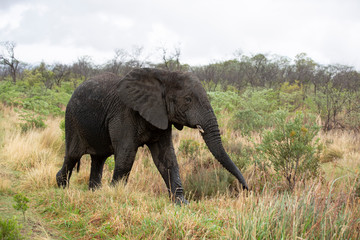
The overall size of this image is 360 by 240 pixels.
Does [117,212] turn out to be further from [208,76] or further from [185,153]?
[208,76]

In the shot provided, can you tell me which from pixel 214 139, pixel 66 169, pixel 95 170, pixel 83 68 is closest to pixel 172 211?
pixel 214 139

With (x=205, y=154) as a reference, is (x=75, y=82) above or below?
above

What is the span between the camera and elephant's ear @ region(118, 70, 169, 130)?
4.29m

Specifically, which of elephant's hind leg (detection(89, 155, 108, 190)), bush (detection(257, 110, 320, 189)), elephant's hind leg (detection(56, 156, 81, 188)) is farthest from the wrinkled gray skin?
bush (detection(257, 110, 320, 189))

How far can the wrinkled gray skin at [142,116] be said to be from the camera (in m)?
4.18

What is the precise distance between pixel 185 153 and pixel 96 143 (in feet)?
9.86

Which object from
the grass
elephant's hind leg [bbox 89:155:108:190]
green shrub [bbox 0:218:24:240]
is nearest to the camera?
green shrub [bbox 0:218:24:240]

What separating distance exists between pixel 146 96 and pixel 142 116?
0.96ft

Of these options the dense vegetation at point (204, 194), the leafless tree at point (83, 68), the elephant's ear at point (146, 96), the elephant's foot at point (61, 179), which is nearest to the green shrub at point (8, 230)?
the dense vegetation at point (204, 194)

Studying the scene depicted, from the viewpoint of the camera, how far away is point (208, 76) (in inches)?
1275

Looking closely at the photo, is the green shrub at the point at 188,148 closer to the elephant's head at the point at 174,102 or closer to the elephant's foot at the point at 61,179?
the elephant's foot at the point at 61,179

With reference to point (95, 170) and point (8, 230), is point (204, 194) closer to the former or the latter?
point (95, 170)

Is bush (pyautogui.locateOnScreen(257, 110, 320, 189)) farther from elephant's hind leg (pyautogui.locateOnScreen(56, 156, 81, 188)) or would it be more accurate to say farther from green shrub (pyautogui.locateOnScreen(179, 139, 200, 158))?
elephant's hind leg (pyautogui.locateOnScreen(56, 156, 81, 188))

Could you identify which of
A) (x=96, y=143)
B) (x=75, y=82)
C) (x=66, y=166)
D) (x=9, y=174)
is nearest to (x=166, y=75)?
(x=96, y=143)
